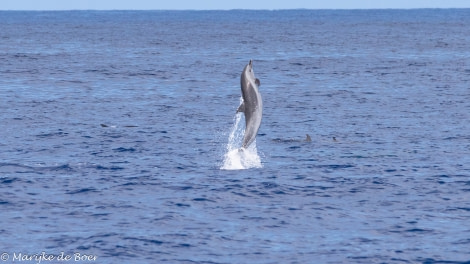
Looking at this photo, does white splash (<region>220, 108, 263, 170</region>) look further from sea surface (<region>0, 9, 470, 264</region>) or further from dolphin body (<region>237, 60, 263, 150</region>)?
dolphin body (<region>237, 60, 263, 150</region>)

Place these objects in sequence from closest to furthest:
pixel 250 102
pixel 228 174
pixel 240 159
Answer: pixel 250 102, pixel 228 174, pixel 240 159

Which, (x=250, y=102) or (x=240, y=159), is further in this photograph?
(x=240, y=159)

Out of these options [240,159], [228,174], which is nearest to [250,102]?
[228,174]

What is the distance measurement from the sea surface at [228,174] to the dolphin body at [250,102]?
97.7 inches

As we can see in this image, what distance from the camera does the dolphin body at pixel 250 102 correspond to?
25.6 meters

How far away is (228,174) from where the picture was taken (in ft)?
106

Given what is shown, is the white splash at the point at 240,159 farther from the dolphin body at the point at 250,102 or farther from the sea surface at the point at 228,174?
the dolphin body at the point at 250,102

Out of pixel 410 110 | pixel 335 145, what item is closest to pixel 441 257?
pixel 335 145

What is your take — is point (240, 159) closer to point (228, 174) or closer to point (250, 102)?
point (228, 174)

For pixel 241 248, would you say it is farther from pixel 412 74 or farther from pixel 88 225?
pixel 412 74

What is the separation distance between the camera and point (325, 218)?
26312 millimetres

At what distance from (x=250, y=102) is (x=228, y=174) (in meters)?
6.57

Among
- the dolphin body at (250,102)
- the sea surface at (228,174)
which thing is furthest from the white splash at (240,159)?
the dolphin body at (250,102)

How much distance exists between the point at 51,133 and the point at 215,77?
34.2 m
